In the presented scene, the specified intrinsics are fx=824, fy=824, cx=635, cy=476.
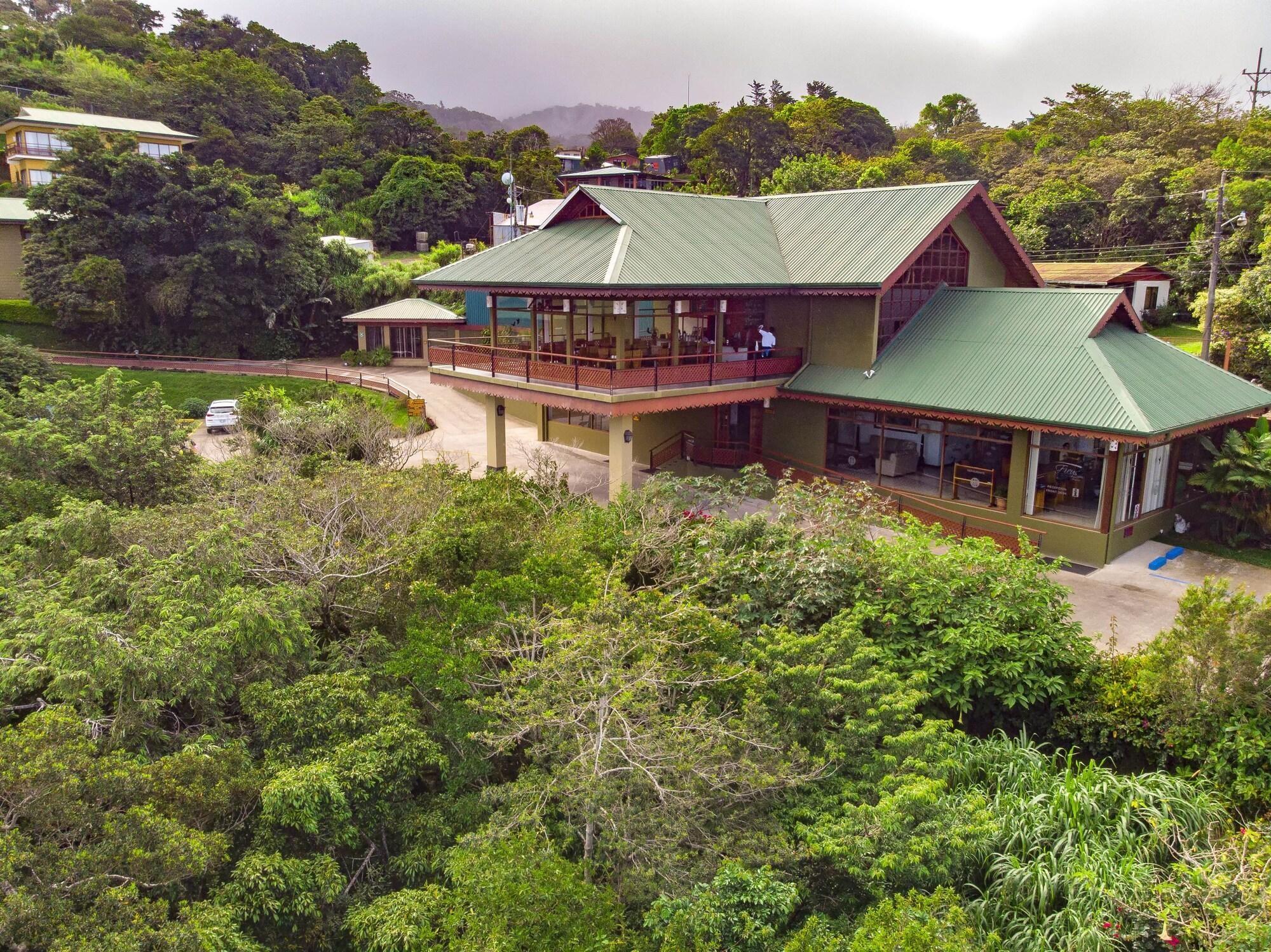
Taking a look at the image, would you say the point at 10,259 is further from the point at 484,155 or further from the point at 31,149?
the point at 484,155

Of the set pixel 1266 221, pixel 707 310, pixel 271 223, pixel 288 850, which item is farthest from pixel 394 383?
pixel 1266 221

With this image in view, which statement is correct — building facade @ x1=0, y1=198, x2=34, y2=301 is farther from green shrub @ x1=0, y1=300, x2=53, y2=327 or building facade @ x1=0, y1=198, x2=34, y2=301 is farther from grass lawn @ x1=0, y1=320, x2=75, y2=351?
grass lawn @ x1=0, y1=320, x2=75, y2=351

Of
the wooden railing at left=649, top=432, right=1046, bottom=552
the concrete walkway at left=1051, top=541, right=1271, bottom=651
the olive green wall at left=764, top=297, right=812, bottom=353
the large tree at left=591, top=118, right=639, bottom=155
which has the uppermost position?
the large tree at left=591, top=118, right=639, bottom=155

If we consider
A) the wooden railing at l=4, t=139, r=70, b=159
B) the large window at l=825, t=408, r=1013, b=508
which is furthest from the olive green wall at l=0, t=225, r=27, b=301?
the large window at l=825, t=408, r=1013, b=508

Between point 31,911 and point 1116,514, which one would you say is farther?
point 1116,514

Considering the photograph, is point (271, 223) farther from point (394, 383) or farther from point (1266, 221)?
point (1266, 221)

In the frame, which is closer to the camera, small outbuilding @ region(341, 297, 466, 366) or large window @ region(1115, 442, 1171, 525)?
large window @ region(1115, 442, 1171, 525)
